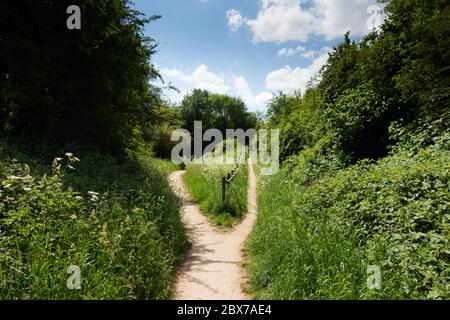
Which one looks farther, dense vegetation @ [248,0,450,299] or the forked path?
the forked path

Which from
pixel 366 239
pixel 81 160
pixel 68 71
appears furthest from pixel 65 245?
pixel 68 71

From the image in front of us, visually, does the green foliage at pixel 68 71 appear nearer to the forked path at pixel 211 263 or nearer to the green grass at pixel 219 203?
the green grass at pixel 219 203

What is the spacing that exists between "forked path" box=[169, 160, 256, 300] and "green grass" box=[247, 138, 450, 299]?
1.39 ft

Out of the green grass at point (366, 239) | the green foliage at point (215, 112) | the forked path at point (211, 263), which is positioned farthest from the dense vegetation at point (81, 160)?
the green foliage at point (215, 112)

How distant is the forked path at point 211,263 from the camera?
16.8 ft

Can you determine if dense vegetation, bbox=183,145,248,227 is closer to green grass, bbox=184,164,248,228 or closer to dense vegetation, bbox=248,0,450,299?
green grass, bbox=184,164,248,228

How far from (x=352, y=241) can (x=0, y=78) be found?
8.13 meters

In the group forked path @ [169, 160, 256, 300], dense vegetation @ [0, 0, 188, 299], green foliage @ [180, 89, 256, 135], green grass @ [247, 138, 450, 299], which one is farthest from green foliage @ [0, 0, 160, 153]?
green foliage @ [180, 89, 256, 135]

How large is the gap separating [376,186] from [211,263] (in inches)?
143

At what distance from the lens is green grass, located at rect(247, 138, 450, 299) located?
3518mm

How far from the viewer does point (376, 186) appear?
212 inches

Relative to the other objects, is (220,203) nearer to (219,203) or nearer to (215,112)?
(219,203)

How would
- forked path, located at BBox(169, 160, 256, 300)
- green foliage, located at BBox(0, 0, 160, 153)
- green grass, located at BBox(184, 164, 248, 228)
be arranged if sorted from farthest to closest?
green grass, located at BBox(184, 164, 248, 228), green foliage, located at BBox(0, 0, 160, 153), forked path, located at BBox(169, 160, 256, 300)
